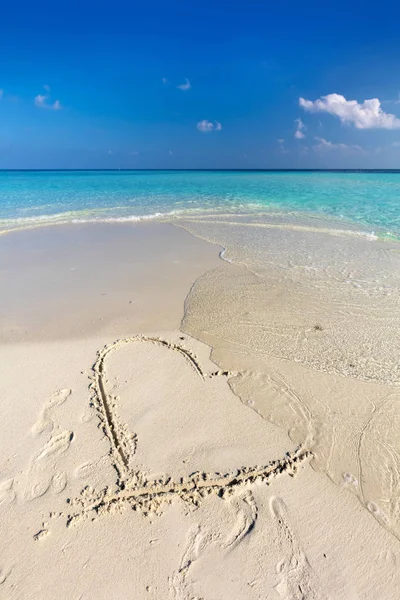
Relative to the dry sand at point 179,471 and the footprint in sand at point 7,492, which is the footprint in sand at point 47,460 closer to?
the dry sand at point 179,471

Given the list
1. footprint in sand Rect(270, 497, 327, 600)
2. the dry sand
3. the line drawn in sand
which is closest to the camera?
footprint in sand Rect(270, 497, 327, 600)

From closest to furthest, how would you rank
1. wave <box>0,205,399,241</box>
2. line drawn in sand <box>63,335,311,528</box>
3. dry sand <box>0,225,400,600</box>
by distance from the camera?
dry sand <box>0,225,400,600</box> < line drawn in sand <box>63,335,311,528</box> < wave <box>0,205,399,241</box>

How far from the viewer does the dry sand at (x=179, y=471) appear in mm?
2398

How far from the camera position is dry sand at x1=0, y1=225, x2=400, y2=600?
2.40 m

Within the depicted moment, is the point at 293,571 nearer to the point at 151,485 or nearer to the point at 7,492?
the point at 151,485

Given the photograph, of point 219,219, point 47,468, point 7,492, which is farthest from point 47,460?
point 219,219

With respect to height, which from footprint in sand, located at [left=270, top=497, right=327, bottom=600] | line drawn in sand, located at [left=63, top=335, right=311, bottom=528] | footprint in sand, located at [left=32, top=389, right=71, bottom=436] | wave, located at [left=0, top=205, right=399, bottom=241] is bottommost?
footprint in sand, located at [left=270, top=497, right=327, bottom=600]

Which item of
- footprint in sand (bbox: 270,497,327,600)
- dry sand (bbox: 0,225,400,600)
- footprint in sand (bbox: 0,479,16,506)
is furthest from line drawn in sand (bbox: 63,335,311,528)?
footprint in sand (bbox: 0,479,16,506)

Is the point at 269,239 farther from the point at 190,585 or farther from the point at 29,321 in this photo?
the point at 190,585

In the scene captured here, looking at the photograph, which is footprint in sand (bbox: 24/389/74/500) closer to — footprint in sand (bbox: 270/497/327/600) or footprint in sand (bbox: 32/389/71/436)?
footprint in sand (bbox: 32/389/71/436)

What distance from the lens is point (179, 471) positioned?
123 inches

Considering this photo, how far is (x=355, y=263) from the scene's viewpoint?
30.2ft

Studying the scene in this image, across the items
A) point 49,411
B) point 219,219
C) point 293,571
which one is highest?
point 219,219

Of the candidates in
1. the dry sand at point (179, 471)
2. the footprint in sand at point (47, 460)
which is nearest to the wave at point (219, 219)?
the dry sand at point (179, 471)
